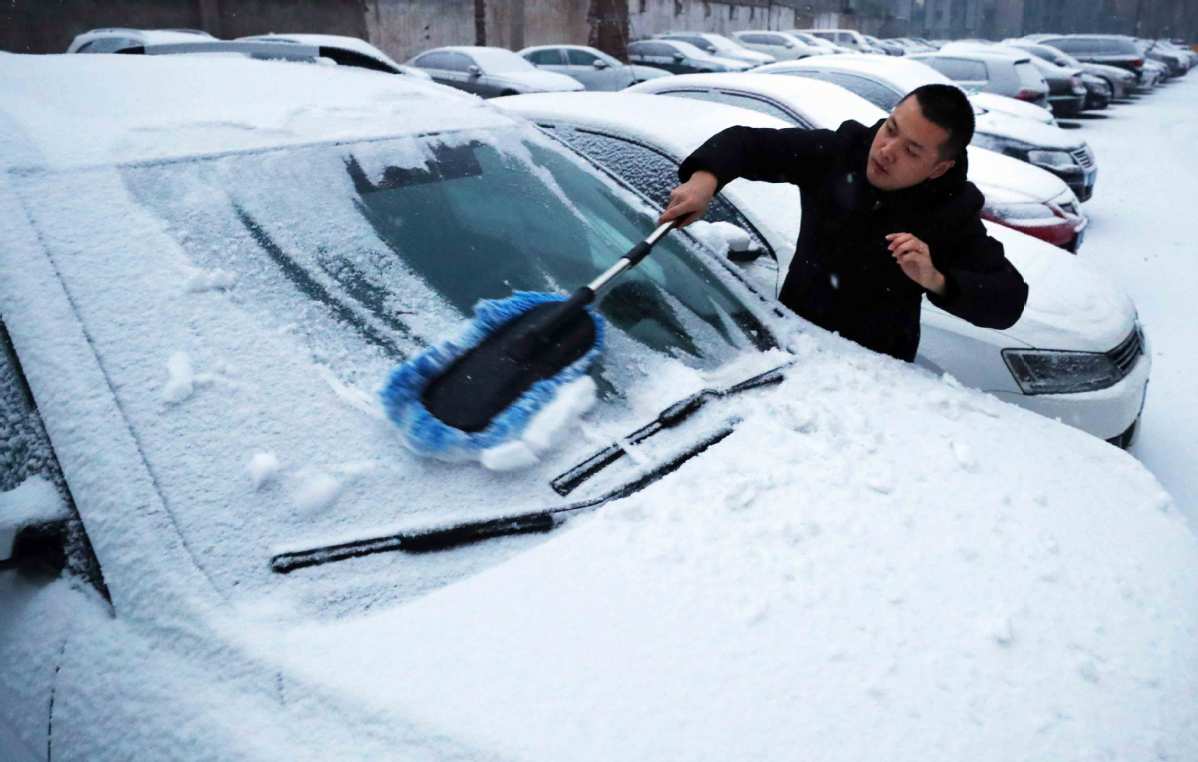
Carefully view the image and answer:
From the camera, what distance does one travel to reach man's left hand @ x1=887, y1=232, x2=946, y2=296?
202 cm

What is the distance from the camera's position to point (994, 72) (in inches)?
437

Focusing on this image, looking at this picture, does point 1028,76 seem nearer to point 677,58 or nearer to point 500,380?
point 677,58

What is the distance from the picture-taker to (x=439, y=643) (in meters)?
1.10

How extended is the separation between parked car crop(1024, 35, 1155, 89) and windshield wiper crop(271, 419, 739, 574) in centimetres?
2585

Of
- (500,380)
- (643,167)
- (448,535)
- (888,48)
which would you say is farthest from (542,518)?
(888,48)

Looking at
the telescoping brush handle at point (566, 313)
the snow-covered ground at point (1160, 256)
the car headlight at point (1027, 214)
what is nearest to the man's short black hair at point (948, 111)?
the telescoping brush handle at point (566, 313)

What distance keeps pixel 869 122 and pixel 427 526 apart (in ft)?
14.3

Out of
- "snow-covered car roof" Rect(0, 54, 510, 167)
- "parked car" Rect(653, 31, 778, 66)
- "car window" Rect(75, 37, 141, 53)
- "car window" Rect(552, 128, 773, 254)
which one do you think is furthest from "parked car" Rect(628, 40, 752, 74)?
"snow-covered car roof" Rect(0, 54, 510, 167)

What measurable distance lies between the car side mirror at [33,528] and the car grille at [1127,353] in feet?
10.7

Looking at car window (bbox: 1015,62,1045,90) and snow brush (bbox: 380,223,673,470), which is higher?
car window (bbox: 1015,62,1045,90)

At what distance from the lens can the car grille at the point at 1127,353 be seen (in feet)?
10.1

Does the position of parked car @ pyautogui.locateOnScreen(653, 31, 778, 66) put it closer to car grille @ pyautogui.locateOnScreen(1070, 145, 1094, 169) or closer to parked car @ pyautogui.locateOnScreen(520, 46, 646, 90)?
parked car @ pyautogui.locateOnScreen(520, 46, 646, 90)

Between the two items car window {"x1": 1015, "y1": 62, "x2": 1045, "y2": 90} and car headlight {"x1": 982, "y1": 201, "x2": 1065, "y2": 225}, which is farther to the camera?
car window {"x1": 1015, "y1": 62, "x2": 1045, "y2": 90}

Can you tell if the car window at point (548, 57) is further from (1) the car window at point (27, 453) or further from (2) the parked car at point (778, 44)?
(1) the car window at point (27, 453)
